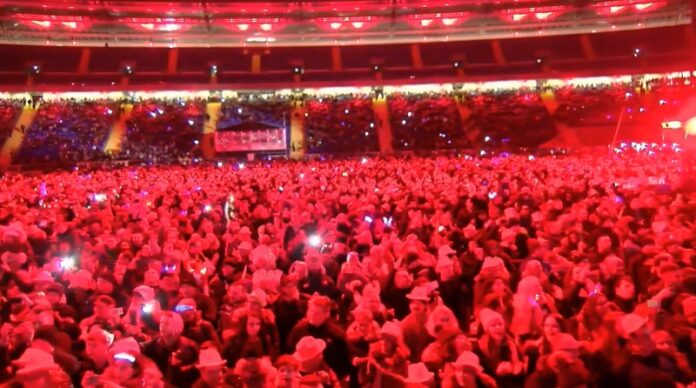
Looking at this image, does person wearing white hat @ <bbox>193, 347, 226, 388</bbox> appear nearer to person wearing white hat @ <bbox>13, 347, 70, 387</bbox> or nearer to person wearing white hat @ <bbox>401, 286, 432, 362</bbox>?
person wearing white hat @ <bbox>13, 347, 70, 387</bbox>

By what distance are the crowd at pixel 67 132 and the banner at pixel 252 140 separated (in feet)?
24.7

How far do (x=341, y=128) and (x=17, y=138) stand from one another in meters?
19.3

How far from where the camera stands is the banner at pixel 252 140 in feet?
123

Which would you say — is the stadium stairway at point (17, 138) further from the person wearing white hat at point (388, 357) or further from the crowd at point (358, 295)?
the person wearing white hat at point (388, 357)

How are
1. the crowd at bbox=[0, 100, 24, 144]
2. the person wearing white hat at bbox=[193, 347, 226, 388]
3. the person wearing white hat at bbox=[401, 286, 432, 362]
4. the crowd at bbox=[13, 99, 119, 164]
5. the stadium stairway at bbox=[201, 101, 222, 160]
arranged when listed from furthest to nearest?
the crowd at bbox=[0, 100, 24, 144], the stadium stairway at bbox=[201, 101, 222, 160], the crowd at bbox=[13, 99, 119, 164], the person wearing white hat at bbox=[401, 286, 432, 362], the person wearing white hat at bbox=[193, 347, 226, 388]

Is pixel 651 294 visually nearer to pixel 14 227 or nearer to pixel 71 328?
pixel 71 328

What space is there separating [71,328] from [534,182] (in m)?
12.5

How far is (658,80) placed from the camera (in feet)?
163

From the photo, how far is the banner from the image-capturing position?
1470 inches

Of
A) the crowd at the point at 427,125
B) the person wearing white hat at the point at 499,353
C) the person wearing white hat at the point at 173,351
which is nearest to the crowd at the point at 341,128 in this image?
the crowd at the point at 427,125

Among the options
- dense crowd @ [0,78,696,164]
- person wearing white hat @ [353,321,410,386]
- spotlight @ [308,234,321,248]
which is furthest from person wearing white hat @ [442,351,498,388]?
dense crowd @ [0,78,696,164]

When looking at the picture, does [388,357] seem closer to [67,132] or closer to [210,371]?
[210,371]

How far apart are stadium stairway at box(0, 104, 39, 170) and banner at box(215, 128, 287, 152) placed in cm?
1132

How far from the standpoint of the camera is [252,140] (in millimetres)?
37812
